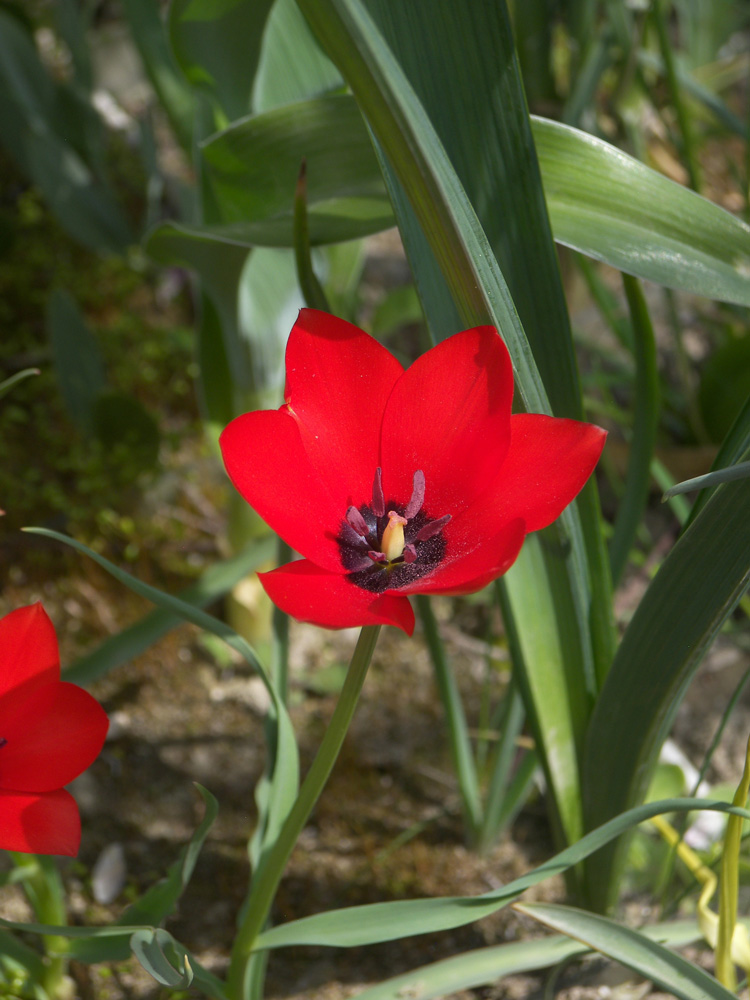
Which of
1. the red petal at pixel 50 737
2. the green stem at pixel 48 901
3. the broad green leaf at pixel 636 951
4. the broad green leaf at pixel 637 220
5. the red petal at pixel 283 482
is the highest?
the broad green leaf at pixel 637 220

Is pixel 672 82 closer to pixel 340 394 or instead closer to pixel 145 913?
pixel 340 394

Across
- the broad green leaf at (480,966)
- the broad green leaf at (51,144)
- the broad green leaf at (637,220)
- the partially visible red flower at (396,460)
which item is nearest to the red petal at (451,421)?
the partially visible red flower at (396,460)

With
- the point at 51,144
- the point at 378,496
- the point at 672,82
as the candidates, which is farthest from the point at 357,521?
the point at 51,144

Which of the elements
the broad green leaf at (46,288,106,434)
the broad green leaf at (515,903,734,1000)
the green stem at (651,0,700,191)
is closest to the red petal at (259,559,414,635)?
the broad green leaf at (515,903,734,1000)

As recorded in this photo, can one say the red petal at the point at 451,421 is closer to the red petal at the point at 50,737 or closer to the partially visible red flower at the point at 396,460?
the partially visible red flower at the point at 396,460

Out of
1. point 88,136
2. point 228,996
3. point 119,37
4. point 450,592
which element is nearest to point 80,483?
point 88,136

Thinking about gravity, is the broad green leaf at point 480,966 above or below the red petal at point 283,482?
below

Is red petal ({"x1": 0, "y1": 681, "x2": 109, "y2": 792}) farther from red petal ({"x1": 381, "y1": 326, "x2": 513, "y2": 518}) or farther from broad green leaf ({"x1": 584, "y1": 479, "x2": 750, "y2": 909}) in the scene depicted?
broad green leaf ({"x1": 584, "y1": 479, "x2": 750, "y2": 909})
